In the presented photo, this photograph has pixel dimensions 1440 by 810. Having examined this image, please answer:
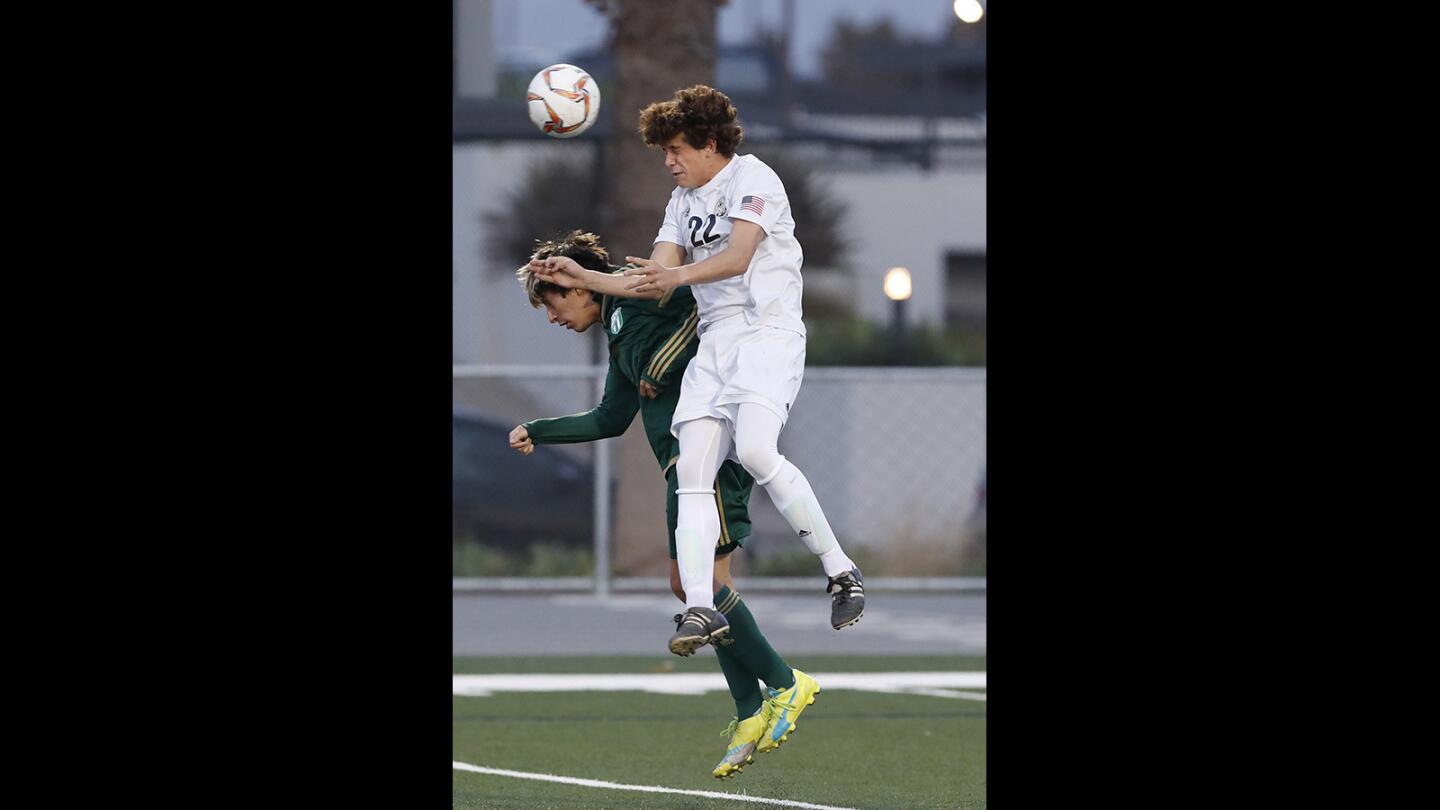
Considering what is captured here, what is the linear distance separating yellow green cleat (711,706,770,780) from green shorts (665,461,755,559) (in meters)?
0.59

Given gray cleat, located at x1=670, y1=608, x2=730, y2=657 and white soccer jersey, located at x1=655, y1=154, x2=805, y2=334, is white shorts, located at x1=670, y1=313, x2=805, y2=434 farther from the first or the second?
gray cleat, located at x1=670, y1=608, x2=730, y2=657

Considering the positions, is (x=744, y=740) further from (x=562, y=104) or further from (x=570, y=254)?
(x=562, y=104)

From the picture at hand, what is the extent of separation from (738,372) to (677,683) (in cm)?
511

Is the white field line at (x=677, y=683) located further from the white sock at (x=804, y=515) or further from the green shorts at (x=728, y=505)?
the white sock at (x=804, y=515)

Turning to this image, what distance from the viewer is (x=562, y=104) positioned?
711 cm

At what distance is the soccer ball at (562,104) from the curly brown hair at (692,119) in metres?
0.19

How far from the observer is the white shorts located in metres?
7.15
